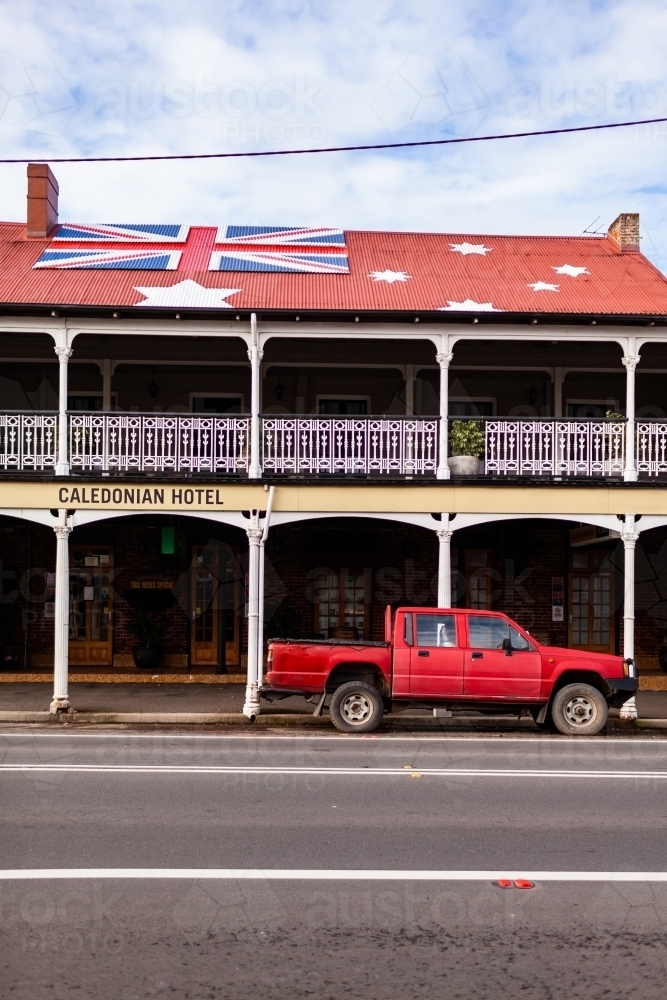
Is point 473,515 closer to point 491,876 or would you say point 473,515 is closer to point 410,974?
point 491,876

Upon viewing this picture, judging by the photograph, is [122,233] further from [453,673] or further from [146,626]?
[453,673]

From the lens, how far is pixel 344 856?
7.67 metres

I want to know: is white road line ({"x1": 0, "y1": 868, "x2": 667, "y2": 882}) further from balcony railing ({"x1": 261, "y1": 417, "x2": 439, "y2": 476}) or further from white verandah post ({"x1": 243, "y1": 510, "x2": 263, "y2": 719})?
balcony railing ({"x1": 261, "y1": 417, "x2": 439, "y2": 476})

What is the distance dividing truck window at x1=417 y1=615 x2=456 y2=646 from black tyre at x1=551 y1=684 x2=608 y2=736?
1.71 m

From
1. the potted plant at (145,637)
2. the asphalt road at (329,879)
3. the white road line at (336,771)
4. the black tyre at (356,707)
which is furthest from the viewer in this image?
the potted plant at (145,637)

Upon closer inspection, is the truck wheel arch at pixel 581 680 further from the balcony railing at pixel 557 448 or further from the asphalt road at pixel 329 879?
the balcony railing at pixel 557 448

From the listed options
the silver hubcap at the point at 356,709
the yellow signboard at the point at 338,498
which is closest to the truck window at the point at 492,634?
the silver hubcap at the point at 356,709

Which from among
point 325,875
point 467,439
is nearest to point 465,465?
point 467,439

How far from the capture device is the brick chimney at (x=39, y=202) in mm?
22344

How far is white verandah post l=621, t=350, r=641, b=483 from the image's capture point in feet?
54.7

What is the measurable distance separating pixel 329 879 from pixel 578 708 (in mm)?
8057

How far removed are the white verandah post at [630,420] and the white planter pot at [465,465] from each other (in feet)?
8.05

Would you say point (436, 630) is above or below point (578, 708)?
above

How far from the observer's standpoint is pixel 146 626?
20672mm
